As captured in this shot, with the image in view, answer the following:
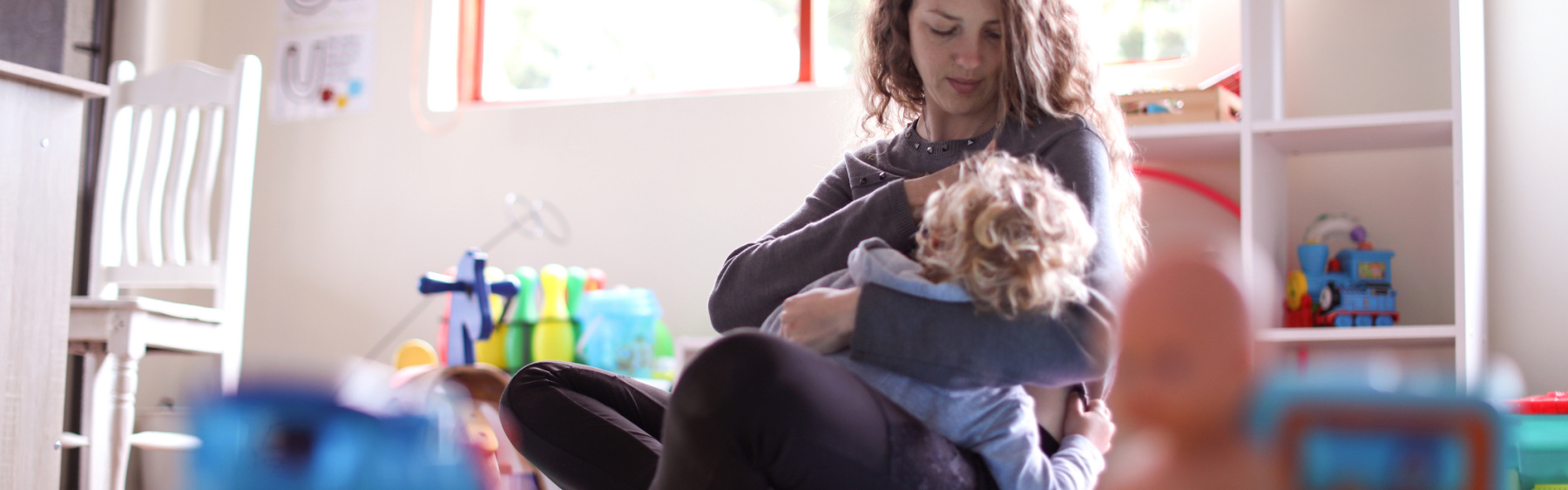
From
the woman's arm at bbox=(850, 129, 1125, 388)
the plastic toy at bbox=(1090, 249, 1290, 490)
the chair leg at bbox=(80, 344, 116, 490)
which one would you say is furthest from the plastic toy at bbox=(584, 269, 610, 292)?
the plastic toy at bbox=(1090, 249, 1290, 490)

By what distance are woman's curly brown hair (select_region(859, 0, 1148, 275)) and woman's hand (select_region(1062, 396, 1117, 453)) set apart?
141 millimetres

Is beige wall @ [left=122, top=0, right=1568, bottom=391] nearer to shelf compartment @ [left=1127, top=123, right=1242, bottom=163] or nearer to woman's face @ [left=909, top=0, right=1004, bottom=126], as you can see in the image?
shelf compartment @ [left=1127, top=123, right=1242, bottom=163]

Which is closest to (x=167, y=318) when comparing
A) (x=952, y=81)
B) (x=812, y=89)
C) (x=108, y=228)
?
(x=108, y=228)

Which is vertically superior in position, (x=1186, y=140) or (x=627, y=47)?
(x=627, y=47)

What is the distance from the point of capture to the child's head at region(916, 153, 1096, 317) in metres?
0.76

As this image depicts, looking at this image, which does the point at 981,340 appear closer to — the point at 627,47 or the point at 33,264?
the point at 33,264

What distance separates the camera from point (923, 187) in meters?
0.93

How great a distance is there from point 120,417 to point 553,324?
0.71m

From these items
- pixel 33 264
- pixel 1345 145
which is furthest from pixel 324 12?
pixel 1345 145

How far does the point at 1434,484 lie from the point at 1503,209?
1.71m

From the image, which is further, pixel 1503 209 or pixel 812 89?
pixel 812 89

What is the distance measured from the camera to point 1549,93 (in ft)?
6.09

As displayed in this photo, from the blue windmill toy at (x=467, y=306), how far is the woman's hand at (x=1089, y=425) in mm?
1424

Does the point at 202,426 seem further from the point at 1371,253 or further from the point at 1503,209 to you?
the point at 1503,209
